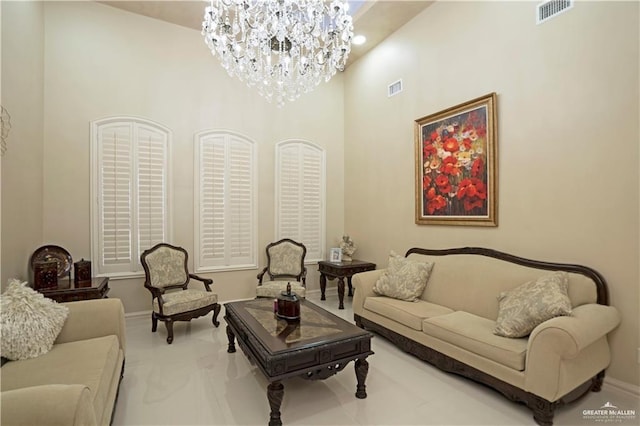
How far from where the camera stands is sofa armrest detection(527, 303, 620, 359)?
2047 mm

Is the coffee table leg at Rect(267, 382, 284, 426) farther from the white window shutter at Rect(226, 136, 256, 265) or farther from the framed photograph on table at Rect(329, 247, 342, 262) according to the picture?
the framed photograph on table at Rect(329, 247, 342, 262)

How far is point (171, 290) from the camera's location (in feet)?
14.2

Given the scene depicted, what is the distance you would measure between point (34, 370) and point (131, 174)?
294 centimetres

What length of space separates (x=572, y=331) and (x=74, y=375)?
2.98m

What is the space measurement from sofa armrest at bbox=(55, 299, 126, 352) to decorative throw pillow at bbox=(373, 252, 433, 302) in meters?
2.57

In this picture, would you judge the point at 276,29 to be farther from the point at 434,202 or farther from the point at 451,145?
the point at 434,202

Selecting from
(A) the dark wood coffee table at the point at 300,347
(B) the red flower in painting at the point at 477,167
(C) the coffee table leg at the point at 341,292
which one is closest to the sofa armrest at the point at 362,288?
(C) the coffee table leg at the point at 341,292

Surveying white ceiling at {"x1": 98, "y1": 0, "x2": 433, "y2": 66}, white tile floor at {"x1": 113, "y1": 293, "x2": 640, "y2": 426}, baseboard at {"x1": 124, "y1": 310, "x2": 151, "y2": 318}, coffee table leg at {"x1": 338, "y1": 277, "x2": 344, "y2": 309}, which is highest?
white ceiling at {"x1": 98, "y1": 0, "x2": 433, "y2": 66}

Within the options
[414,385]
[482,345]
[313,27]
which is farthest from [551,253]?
[313,27]

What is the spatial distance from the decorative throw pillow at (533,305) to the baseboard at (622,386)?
79cm

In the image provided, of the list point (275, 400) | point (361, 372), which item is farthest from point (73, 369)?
point (361, 372)

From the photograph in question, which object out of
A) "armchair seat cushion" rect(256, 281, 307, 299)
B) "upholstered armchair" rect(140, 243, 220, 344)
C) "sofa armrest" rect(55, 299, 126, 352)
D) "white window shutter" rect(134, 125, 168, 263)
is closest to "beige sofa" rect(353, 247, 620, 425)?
"armchair seat cushion" rect(256, 281, 307, 299)

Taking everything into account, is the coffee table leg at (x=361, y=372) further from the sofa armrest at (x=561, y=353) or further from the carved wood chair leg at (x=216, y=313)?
the carved wood chair leg at (x=216, y=313)

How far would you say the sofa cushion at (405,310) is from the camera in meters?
3.15
